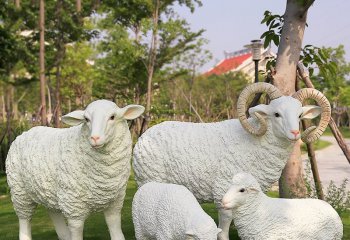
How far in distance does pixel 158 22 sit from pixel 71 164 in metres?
17.7

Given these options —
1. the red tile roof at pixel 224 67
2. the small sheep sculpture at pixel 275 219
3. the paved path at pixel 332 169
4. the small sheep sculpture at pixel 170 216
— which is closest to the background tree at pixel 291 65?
the small sheep sculpture at pixel 275 219

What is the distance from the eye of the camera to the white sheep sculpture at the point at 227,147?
14.6ft

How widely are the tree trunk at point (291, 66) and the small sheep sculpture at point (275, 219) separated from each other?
79.3 inches

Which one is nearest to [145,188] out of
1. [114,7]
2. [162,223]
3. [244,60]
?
[162,223]

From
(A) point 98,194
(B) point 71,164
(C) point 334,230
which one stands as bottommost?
(C) point 334,230

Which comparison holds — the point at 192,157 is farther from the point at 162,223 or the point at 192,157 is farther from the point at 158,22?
the point at 158,22

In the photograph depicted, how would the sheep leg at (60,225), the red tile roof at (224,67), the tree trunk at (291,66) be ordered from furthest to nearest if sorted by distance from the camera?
the red tile roof at (224,67)
the tree trunk at (291,66)
the sheep leg at (60,225)

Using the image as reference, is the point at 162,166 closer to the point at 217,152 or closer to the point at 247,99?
the point at 217,152

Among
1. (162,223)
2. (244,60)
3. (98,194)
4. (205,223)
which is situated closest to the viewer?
(205,223)

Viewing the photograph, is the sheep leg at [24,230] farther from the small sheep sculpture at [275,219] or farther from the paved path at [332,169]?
the paved path at [332,169]

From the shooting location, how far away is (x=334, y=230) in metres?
4.02

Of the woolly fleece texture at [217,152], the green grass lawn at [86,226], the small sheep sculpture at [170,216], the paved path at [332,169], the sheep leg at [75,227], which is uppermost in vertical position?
the woolly fleece texture at [217,152]

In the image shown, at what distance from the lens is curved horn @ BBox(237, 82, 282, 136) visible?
4441mm

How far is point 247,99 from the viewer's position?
4656mm
